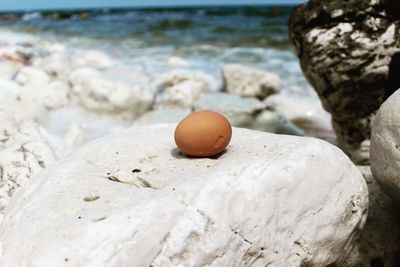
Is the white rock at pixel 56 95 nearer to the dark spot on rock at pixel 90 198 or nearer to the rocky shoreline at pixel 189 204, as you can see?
the rocky shoreline at pixel 189 204

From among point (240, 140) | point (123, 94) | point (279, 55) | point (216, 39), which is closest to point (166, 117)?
point (123, 94)

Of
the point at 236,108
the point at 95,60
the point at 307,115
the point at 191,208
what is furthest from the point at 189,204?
the point at 95,60

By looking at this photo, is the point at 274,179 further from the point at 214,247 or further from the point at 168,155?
the point at 168,155

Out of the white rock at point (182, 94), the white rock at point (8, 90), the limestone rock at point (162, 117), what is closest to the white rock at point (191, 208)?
the limestone rock at point (162, 117)

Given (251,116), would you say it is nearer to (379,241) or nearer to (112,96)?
(112,96)

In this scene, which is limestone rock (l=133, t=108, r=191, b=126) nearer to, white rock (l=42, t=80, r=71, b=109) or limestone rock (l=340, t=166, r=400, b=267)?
white rock (l=42, t=80, r=71, b=109)
